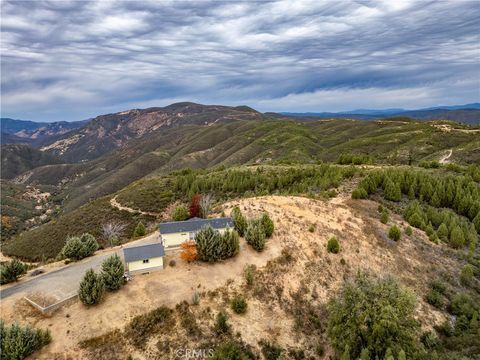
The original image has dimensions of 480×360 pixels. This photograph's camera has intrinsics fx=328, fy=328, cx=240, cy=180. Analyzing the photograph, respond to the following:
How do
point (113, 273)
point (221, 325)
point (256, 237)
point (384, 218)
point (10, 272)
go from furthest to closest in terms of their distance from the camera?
point (384, 218)
point (256, 237)
point (10, 272)
point (113, 273)
point (221, 325)

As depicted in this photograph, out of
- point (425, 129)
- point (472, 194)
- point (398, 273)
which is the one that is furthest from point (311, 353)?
point (425, 129)

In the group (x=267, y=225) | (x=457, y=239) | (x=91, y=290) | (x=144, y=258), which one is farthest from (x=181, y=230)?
(x=457, y=239)

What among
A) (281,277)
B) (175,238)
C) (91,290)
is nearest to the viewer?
(91,290)

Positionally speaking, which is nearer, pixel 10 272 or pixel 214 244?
pixel 10 272

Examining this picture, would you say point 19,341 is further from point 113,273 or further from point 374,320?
point 374,320

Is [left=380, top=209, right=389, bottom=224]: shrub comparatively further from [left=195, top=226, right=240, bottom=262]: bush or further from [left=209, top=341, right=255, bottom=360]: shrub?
[left=209, top=341, right=255, bottom=360]: shrub

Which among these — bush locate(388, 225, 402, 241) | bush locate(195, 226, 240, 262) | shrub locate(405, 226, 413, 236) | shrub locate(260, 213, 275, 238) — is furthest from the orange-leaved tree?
shrub locate(405, 226, 413, 236)

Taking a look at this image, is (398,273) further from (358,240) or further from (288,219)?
(288,219)

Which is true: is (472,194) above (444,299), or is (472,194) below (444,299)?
above
